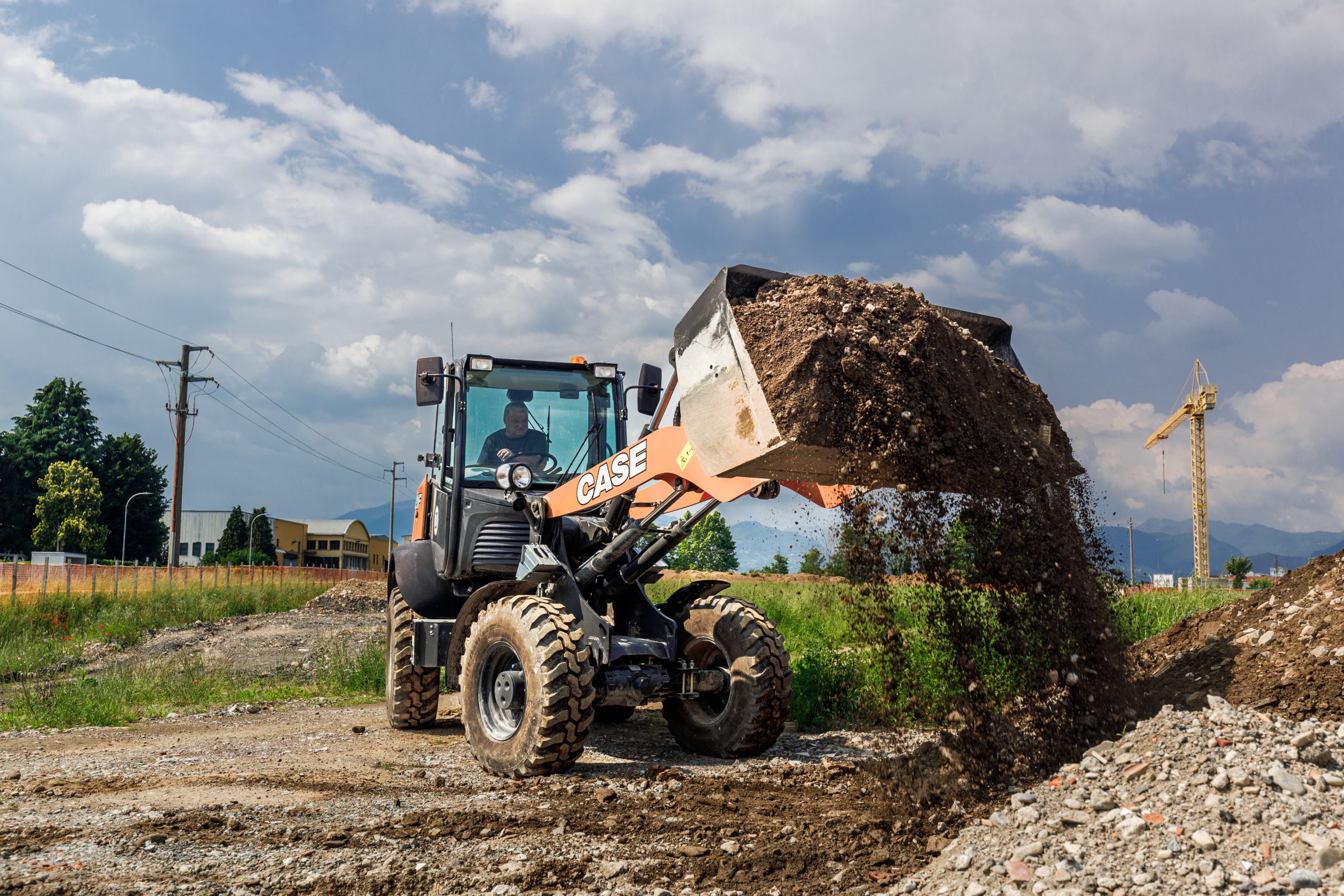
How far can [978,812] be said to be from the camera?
4.36 m

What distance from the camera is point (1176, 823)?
361cm

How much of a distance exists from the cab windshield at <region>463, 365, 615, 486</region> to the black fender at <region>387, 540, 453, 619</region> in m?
0.73

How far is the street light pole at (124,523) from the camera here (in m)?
56.2

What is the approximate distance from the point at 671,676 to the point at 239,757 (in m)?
3.27

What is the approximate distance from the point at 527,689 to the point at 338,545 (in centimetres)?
9884

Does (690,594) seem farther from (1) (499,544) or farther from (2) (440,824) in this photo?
(2) (440,824)

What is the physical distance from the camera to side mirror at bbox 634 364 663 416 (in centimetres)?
739

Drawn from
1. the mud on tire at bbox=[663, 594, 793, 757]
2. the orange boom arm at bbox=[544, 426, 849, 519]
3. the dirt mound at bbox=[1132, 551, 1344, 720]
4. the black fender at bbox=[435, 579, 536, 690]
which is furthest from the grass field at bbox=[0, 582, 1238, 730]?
the black fender at bbox=[435, 579, 536, 690]

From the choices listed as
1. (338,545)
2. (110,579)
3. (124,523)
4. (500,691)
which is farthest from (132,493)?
(500,691)

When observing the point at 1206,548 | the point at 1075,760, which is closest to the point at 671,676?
the point at 1075,760

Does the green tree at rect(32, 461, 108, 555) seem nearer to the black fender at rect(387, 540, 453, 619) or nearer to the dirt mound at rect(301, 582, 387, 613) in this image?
the dirt mound at rect(301, 582, 387, 613)

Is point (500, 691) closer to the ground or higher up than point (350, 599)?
higher up

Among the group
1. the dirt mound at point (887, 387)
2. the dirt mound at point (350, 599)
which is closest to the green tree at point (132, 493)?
the dirt mound at point (350, 599)

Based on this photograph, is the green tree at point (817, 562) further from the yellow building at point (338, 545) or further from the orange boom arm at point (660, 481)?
the yellow building at point (338, 545)
